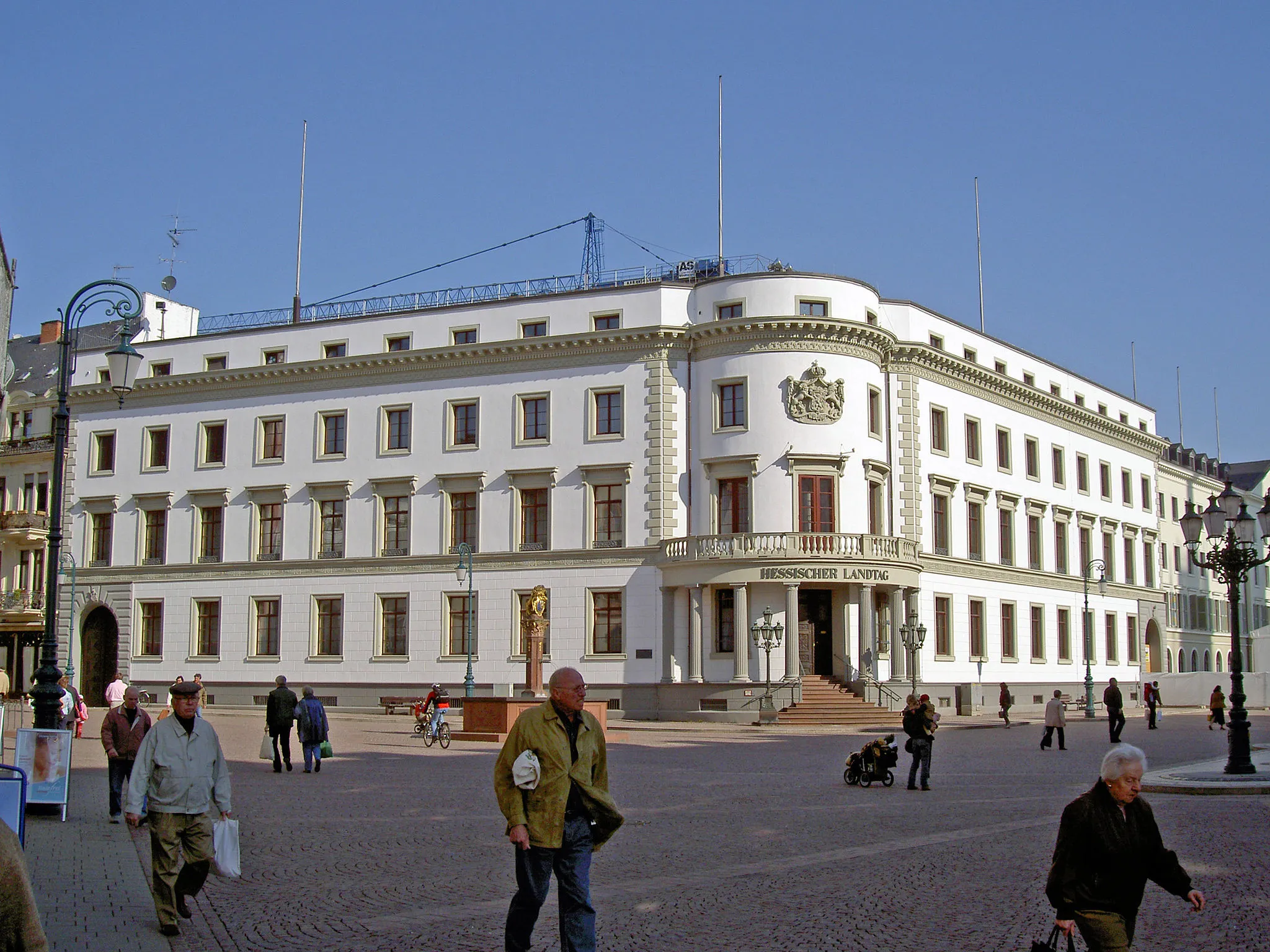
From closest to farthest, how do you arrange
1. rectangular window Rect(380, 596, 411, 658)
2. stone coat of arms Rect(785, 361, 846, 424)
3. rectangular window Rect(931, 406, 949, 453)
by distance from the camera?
1. stone coat of arms Rect(785, 361, 846, 424)
2. rectangular window Rect(380, 596, 411, 658)
3. rectangular window Rect(931, 406, 949, 453)

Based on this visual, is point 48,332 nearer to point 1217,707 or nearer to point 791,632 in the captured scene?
point 791,632

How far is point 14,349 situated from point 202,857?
70.2m

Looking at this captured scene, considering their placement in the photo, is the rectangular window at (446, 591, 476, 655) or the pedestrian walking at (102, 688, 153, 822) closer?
the pedestrian walking at (102, 688, 153, 822)

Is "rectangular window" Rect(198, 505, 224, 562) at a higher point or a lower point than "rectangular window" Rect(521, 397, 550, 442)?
lower

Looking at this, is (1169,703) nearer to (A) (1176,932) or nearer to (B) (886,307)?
(B) (886,307)

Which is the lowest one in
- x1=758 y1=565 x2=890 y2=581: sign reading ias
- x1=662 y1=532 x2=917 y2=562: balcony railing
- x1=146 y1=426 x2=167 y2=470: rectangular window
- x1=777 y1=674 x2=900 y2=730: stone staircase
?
x1=777 y1=674 x2=900 y2=730: stone staircase

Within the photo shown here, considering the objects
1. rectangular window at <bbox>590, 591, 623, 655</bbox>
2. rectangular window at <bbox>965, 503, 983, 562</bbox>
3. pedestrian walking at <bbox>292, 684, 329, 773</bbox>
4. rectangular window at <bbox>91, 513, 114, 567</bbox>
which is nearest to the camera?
pedestrian walking at <bbox>292, 684, 329, 773</bbox>

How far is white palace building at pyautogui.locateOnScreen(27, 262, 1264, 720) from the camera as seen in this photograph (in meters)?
48.6

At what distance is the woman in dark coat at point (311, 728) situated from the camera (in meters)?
25.0

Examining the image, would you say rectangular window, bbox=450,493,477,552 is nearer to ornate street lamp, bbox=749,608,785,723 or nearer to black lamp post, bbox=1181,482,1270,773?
ornate street lamp, bbox=749,608,785,723

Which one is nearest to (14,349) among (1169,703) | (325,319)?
(325,319)

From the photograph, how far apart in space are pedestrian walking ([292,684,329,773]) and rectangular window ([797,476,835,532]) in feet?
83.8

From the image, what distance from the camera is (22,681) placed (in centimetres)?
6556

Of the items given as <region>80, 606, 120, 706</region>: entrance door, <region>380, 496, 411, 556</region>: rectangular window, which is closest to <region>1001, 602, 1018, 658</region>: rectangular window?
<region>380, 496, 411, 556</region>: rectangular window
